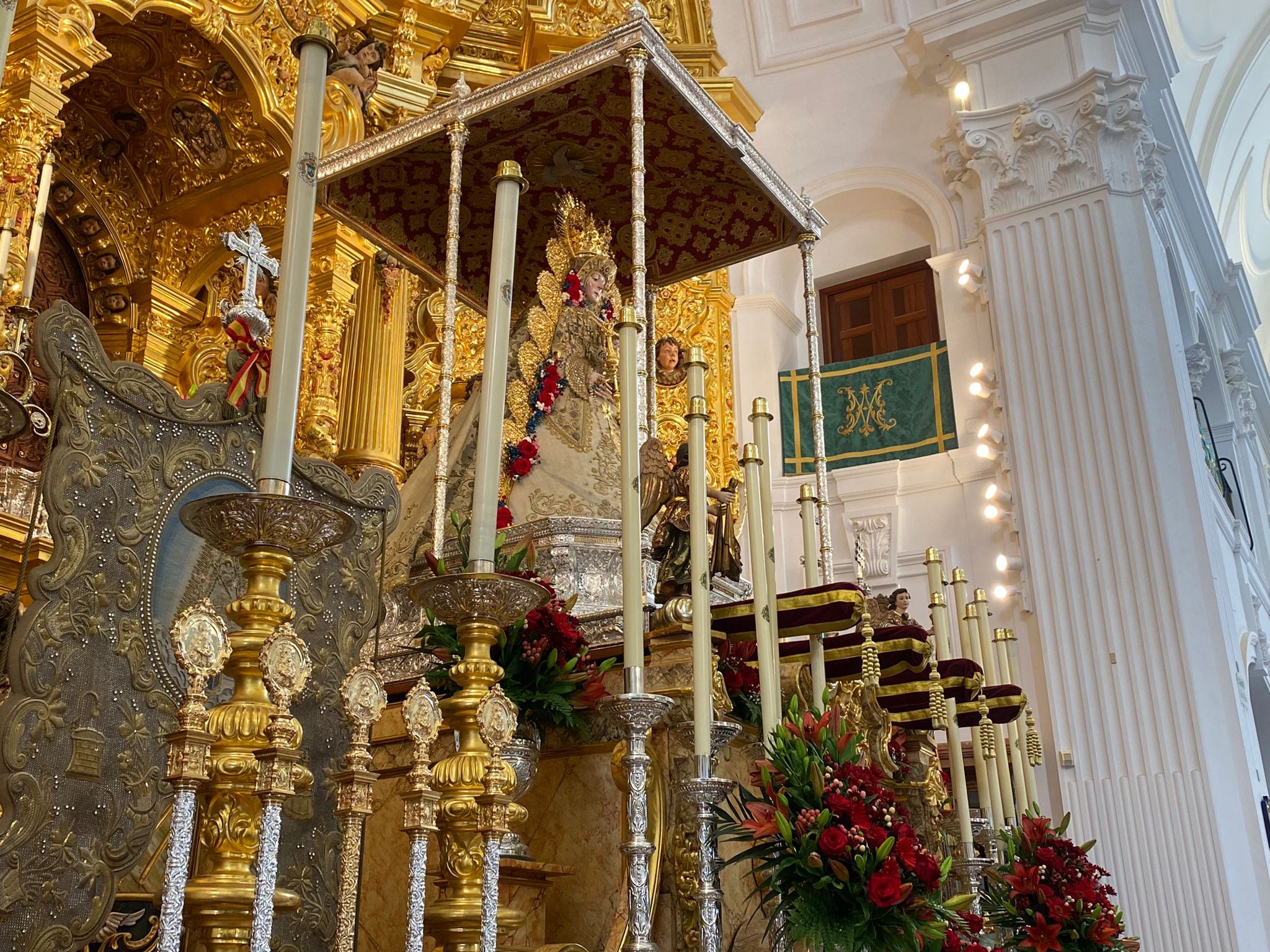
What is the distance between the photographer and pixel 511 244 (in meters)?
2.01

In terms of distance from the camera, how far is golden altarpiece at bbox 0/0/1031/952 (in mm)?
2055

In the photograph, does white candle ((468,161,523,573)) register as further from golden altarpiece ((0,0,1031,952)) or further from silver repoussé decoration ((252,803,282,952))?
silver repoussé decoration ((252,803,282,952))

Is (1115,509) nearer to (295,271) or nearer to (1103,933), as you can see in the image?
(1103,933)

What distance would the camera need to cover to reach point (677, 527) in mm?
2984

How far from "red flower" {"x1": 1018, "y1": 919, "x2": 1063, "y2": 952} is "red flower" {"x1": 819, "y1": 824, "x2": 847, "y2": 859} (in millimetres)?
1466

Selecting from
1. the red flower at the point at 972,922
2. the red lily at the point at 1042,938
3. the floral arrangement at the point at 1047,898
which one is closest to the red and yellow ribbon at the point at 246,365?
the red flower at the point at 972,922

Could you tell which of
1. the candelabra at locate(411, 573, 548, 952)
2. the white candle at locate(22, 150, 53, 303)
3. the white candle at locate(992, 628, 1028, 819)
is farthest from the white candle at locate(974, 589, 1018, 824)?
the white candle at locate(22, 150, 53, 303)

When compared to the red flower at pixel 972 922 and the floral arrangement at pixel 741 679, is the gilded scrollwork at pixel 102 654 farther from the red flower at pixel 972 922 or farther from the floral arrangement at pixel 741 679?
the red flower at pixel 972 922

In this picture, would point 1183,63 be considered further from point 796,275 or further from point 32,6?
point 32,6

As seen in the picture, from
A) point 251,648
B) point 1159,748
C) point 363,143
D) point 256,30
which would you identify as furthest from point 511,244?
point 1159,748

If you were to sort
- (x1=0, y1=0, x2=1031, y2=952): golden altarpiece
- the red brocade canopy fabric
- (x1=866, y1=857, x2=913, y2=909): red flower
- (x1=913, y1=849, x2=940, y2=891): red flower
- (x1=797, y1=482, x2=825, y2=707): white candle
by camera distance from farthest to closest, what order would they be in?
1. (x1=797, y1=482, x2=825, y2=707): white candle
2. the red brocade canopy fabric
3. (x1=913, y1=849, x2=940, y2=891): red flower
4. (x1=866, y1=857, x2=913, y2=909): red flower
5. (x1=0, y1=0, x2=1031, y2=952): golden altarpiece

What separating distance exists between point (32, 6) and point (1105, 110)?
21.8 feet

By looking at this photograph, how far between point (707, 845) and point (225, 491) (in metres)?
1.19

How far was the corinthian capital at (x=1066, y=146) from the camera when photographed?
8.49m
